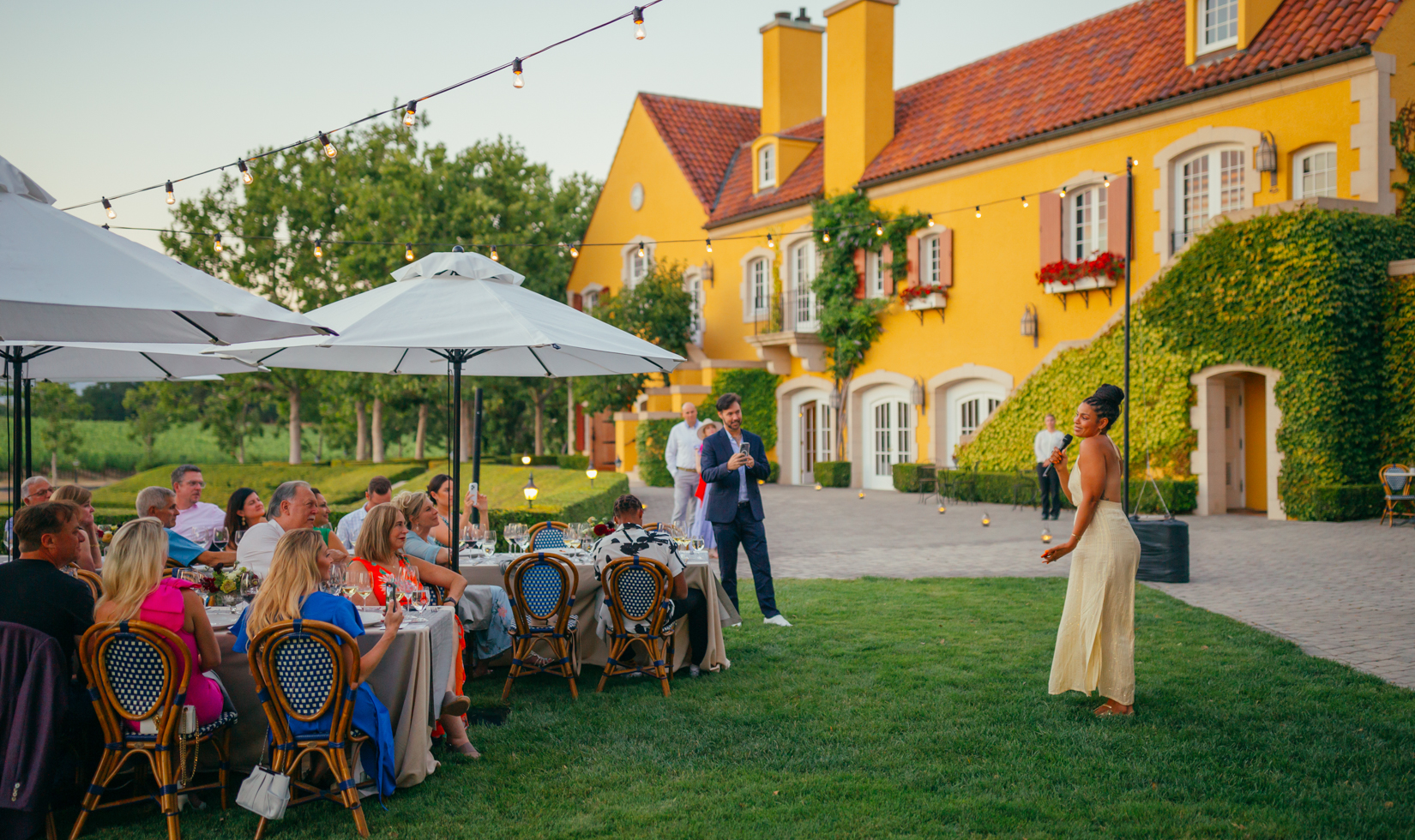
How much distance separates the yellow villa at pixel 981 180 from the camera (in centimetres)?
1576

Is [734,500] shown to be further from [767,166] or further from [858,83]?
[767,166]

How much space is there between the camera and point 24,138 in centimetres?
1481

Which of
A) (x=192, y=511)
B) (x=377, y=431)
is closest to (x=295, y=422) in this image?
(x=377, y=431)

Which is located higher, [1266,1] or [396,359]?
[1266,1]

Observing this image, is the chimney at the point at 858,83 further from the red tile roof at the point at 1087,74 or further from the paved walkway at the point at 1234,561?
the paved walkway at the point at 1234,561

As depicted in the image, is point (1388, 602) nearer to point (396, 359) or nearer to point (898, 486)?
point (396, 359)

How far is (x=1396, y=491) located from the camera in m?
14.4

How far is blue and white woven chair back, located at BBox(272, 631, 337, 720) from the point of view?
4.26 m

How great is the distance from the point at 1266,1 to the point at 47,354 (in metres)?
18.0

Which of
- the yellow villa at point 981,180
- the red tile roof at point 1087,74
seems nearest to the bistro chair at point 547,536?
the yellow villa at point 981,180

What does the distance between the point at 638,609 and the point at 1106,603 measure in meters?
2.81

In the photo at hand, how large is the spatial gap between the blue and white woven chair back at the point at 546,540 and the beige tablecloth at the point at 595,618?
771 mm

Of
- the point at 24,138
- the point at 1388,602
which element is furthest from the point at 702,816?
the point at 24,138

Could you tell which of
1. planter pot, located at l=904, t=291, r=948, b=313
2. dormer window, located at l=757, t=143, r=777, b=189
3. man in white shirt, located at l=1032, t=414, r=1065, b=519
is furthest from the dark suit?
dormer window, located at l=757, t=143, r=777, b=189
